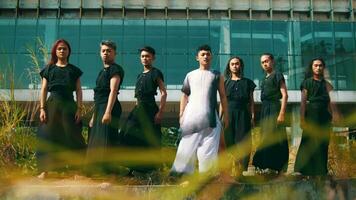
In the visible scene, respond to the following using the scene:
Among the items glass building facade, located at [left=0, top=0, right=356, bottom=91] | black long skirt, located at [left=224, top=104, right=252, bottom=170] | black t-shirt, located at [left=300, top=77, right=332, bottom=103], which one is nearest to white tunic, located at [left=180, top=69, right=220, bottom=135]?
black long skirt, located at [left=224, top=104, right=252, bottom=170]

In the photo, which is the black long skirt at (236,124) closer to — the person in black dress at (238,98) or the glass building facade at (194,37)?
the person in black dress at (238,98)

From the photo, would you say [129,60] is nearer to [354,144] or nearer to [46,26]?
[46,26]

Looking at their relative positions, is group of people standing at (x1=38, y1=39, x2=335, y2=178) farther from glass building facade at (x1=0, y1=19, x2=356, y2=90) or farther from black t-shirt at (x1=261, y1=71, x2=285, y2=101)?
glass building facade at (x1=0, y1=19, x2=356, y2=90)

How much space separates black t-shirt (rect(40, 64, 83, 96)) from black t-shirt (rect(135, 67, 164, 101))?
2.15 feet

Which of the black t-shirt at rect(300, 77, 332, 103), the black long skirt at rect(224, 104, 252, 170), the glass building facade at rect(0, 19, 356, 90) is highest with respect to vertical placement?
the glass building facade at rect(0, 19, 356, 90)

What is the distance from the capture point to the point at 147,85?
4355 mm

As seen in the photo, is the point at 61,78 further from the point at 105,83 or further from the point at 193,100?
the point at 193,100

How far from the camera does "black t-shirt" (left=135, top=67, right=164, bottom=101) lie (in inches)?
171

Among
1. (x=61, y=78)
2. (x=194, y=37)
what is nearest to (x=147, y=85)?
(x=61, y=78)

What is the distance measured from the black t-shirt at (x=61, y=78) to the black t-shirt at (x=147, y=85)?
0.65 m

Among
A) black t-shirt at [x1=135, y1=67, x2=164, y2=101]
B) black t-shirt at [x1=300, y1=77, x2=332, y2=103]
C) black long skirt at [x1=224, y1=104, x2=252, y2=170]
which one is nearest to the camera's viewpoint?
black t-shirt at [x1=300, y1=77, x2=332, y2=103]

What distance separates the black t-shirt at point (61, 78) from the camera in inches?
153

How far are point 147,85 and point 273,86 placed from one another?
4.25 feet

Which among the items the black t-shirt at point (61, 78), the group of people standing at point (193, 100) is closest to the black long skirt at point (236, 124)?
the group of people standing at point (193, 100)
